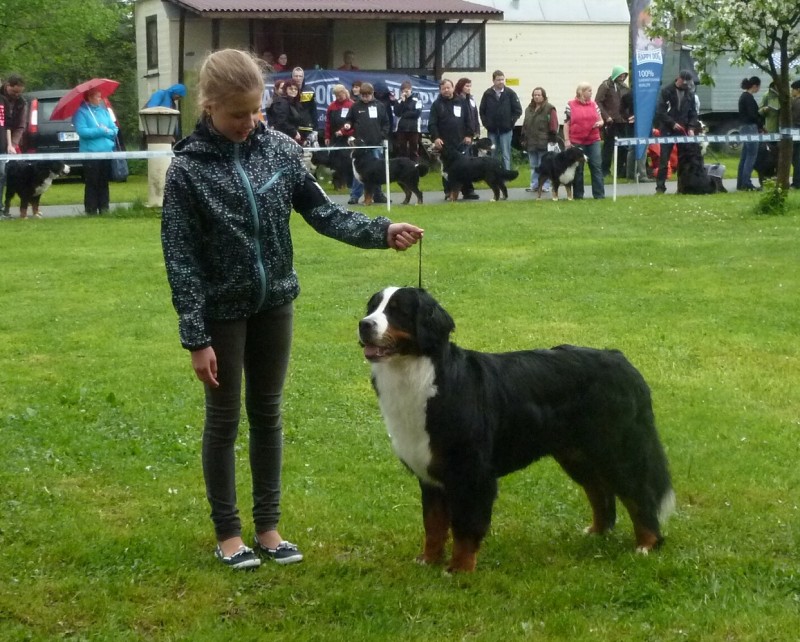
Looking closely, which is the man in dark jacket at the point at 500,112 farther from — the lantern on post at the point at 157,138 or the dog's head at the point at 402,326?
the dog's head at the point at 402,326

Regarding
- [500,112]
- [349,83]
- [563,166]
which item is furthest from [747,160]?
[349,83]

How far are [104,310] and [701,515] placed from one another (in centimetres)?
690

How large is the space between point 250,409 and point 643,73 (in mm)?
18951

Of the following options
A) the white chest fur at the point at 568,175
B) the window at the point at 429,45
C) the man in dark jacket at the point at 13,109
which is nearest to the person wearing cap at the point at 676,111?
the white chest fur at the point at 568,175

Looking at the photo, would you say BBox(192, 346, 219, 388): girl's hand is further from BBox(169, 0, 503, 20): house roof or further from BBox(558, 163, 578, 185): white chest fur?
BBox(169, 0, 503, 20): house roof

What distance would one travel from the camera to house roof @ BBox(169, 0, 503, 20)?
1092 inches

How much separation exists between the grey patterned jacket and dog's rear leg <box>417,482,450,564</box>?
103 centimetres

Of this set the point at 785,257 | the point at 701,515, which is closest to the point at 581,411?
the point at 701,515

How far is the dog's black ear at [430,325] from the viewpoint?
448cm

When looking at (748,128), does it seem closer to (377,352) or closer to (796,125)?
(796,125)

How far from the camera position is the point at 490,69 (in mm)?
33125

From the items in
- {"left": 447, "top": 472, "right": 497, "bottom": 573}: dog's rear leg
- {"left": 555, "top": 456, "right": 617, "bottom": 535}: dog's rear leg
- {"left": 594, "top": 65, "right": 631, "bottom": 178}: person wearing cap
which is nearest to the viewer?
{"left": 447, "top": 472, "right": 497, "bottom": 573}: dog's rear leg

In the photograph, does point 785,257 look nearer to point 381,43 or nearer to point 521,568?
point 521,568

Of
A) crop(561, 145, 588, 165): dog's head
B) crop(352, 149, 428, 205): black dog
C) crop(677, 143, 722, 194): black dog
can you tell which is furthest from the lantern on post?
crop(677, 143, 722, 194): black dog
